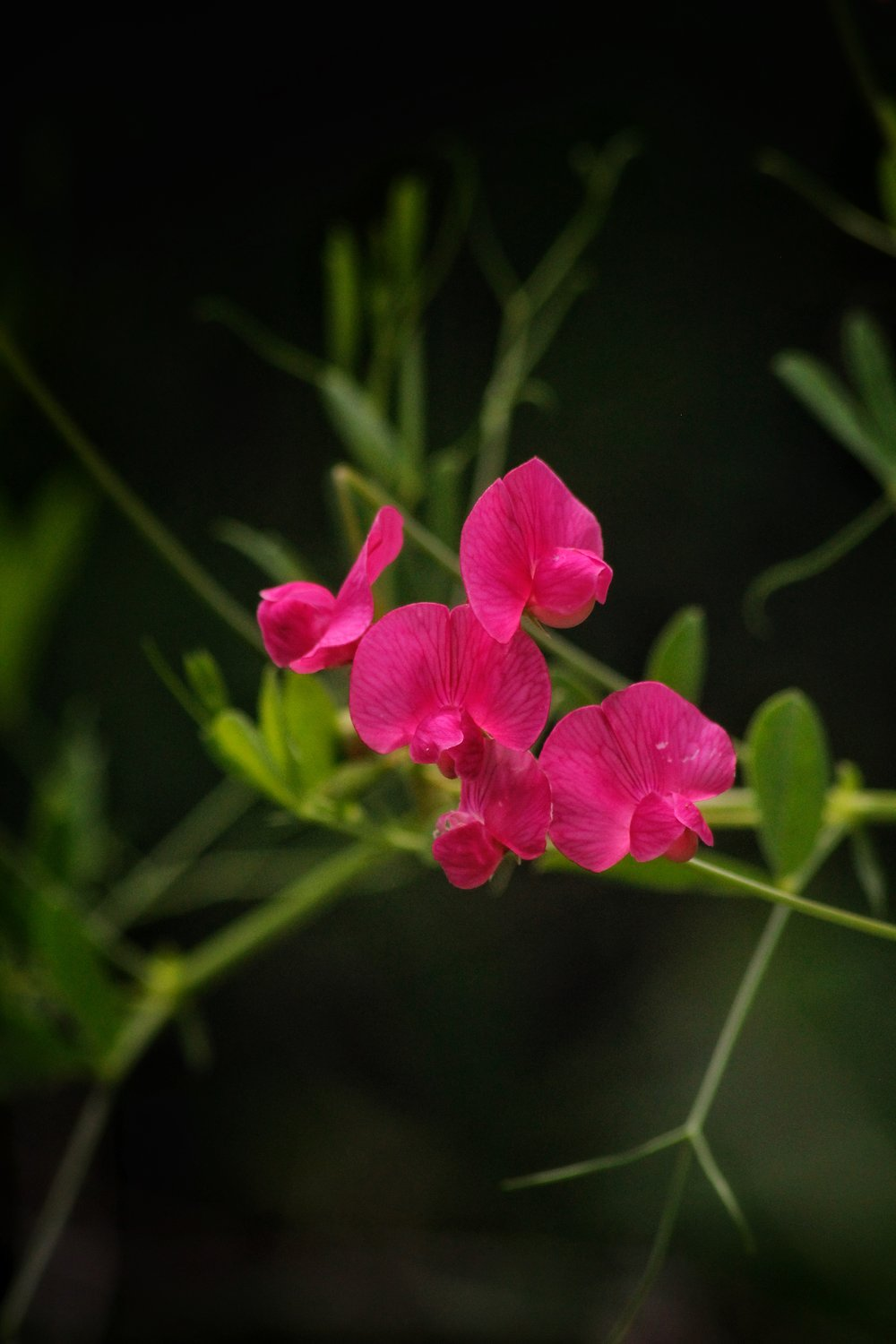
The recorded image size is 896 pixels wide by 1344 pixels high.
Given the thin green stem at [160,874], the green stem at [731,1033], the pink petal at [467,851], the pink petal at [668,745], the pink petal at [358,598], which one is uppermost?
the thin green stem at [160,874]

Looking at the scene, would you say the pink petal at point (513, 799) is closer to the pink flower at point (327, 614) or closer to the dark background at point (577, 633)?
the pink flower at point (327, 614)

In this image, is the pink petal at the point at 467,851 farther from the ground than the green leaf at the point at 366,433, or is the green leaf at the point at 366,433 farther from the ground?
the green leaf at the point at 366,433

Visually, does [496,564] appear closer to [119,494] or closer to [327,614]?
[327,614]

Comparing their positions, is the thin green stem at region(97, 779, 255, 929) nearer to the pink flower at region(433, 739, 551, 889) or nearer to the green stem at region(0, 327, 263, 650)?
the green stem at region(0, 327, 263, 650)

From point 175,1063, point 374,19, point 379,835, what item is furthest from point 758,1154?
point 374,19

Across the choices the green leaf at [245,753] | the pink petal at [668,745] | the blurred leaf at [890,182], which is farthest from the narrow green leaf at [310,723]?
the blurred leaf at [890,182]

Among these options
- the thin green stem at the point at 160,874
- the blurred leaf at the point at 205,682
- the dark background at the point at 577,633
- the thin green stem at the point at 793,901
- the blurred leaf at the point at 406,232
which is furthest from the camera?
the dark background at the point at 577,633

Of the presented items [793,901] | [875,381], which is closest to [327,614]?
[793,901]
